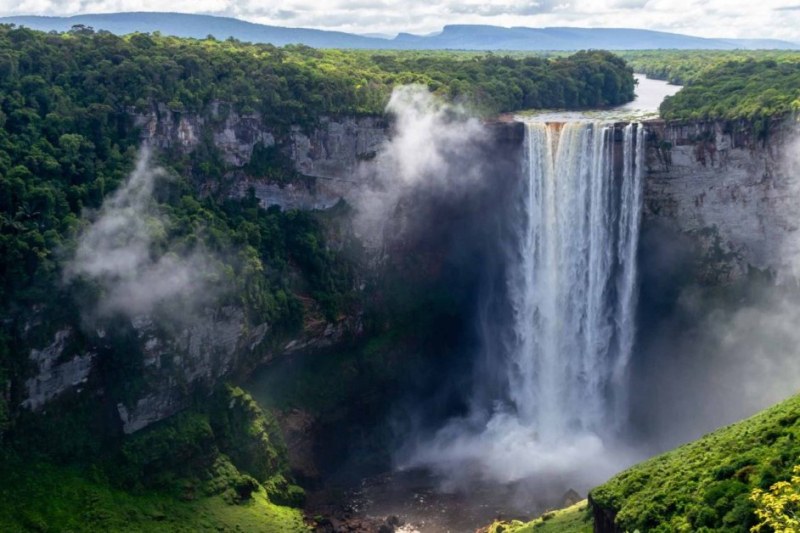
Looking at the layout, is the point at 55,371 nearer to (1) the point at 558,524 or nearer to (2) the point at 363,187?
(2) the point at 363,187

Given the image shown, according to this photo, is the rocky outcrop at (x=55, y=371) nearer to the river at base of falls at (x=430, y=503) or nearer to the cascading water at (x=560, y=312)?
the river at base of falls at (x=430, y=503)

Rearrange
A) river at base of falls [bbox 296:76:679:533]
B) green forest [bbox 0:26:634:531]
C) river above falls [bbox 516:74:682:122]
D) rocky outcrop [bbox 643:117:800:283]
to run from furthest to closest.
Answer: river above falls [bbox 516:74:682:122] < rocky outcrop [bbox 643:117:800:283] < river at base of falls [bbox 296:76:679:533] < green forest [bbox 0:26:634:531]

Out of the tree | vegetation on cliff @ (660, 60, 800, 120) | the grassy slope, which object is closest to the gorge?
the grassy slope

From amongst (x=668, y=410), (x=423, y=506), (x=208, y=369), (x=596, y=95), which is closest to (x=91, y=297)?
(x=208, y=369)

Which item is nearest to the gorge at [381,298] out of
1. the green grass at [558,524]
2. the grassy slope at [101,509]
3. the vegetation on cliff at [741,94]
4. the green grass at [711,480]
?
the grassy slope at [101,509]

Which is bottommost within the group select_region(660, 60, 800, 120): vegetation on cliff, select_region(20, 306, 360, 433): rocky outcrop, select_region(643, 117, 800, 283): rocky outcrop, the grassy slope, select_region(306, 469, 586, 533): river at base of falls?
select_region(306, 469, 586, 533): river at base of falls

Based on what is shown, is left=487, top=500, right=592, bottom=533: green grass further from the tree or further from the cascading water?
the tree
